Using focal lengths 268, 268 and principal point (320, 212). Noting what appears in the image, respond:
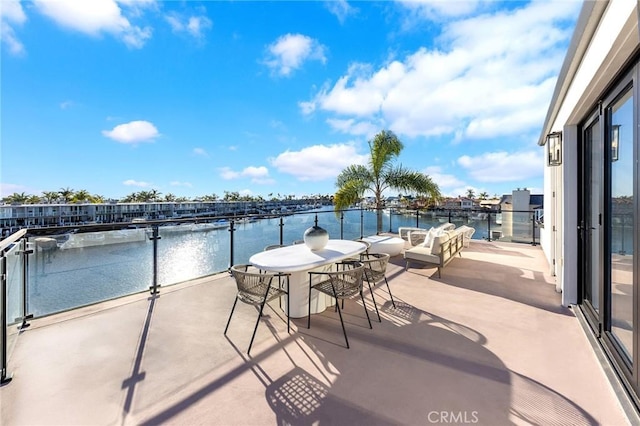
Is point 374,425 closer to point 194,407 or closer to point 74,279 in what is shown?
point 194,407

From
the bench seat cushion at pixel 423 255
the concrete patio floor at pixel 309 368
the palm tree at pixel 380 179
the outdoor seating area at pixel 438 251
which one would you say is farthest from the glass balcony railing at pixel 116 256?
the palm tree at pixel 380 179

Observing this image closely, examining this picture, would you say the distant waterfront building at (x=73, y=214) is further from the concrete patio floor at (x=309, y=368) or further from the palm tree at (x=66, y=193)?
the palm tree at (x=66, y=193)

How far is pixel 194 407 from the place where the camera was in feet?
5.76

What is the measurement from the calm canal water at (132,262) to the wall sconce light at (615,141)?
4288 mm

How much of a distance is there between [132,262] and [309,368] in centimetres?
323

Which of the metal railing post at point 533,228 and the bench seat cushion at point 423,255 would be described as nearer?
the bench seat cushion at point 423,255

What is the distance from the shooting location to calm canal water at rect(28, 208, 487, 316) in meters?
3.16

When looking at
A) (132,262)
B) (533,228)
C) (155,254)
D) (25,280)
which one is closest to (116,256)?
(132,262)

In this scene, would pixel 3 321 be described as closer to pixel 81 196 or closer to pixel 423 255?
pixel 423 255

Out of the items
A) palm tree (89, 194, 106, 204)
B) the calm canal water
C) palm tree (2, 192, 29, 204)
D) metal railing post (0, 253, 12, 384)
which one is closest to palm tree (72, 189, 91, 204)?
palm tree (89, 194, 106, 204)

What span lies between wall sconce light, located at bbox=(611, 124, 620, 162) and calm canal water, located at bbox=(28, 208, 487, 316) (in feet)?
14.1

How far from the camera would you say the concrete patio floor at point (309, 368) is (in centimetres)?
170

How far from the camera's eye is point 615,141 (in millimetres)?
2295

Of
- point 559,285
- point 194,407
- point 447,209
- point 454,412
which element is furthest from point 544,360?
point 447,209
